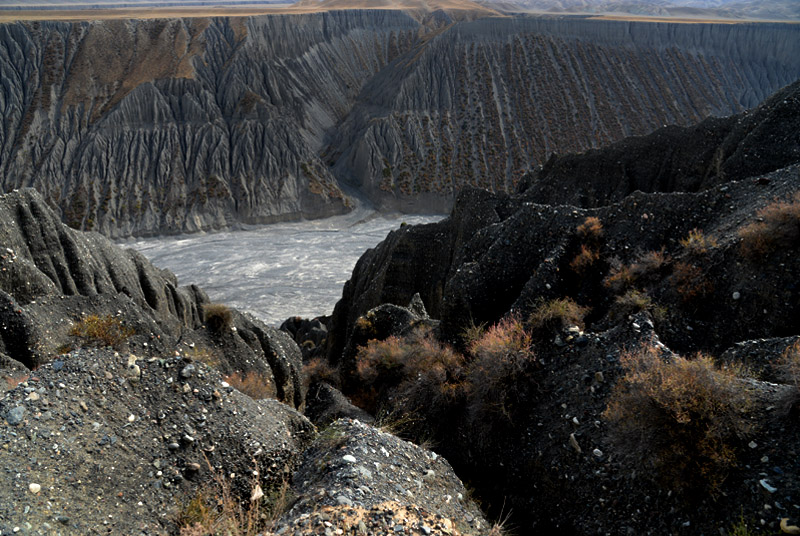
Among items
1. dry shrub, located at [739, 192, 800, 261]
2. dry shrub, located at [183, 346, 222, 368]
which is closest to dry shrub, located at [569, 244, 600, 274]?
dry shrub, located at [739, 192, 800, 261]

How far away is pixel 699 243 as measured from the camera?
10.3m

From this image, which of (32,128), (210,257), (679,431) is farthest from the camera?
(32,128)

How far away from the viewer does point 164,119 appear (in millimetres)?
57156

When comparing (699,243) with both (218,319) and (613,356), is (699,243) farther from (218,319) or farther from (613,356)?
(218,319)

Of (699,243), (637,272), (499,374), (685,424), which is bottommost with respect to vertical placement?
(499,374)

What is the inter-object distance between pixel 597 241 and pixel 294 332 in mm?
22383

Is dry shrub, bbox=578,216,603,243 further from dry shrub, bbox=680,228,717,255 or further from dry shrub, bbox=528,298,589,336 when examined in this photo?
dry shrub, bbox=528,298,589,336

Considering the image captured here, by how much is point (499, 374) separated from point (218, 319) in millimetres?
9615

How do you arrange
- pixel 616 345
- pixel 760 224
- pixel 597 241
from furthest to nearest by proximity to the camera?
pixel 597 241, pixel 760 224, pixel 616 345

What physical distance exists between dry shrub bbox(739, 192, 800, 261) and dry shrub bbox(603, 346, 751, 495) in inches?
120

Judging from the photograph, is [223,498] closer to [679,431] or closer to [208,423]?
[208,423]

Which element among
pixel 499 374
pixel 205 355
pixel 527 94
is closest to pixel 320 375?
pixel 205 355

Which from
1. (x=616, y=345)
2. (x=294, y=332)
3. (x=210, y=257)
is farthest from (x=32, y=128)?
(x=616, y=345)

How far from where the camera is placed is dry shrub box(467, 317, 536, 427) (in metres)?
8.86
